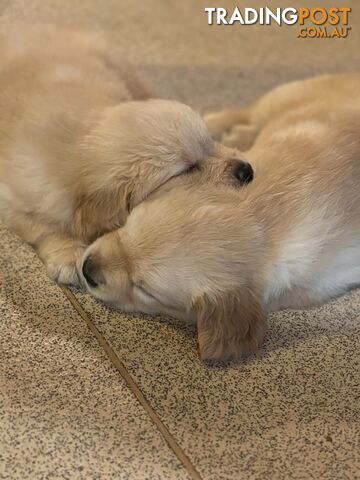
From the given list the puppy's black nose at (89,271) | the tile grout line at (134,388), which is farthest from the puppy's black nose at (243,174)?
the tile grout line at (134,388)

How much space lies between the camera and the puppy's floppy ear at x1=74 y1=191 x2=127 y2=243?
65.4 inches

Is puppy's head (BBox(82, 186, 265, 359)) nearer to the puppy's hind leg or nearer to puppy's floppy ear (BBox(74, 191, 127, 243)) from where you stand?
puppy's floppy ear (BBox(74, 191, 127, 243))

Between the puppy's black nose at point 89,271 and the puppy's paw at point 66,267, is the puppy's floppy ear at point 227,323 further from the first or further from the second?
the puppy's paw at point 66,267

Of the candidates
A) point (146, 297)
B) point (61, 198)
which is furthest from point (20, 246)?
point (146, 297)

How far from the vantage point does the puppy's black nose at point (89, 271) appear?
1639mm

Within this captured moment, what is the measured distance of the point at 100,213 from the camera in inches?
65.9

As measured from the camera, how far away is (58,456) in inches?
55.2

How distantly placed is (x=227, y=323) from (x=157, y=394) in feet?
0.80

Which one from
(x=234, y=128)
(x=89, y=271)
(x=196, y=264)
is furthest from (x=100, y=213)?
(x=234, y=128)

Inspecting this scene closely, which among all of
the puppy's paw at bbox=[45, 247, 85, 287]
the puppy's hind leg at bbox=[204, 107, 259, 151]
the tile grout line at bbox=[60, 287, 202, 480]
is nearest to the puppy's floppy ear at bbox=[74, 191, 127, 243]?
the puppy's paw at bbox=[45, 247, 85, 287]

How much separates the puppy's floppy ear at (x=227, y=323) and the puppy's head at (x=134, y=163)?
312mm

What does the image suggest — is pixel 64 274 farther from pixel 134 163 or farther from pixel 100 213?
pixel 134 163

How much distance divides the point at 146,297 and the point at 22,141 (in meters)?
0.55

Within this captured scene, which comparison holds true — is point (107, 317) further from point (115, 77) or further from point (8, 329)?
point (115, 77)
